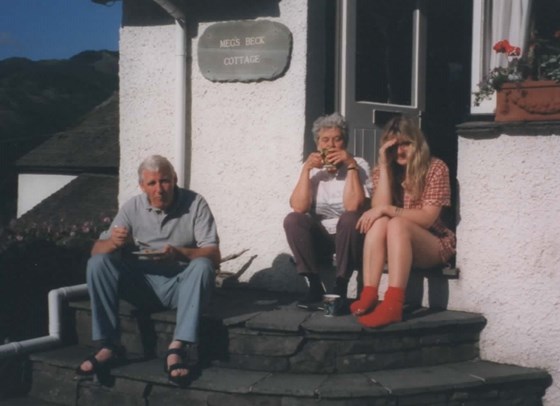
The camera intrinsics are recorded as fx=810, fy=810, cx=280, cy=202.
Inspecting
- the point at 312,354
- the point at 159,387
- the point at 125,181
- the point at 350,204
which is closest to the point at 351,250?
the point at 350,204

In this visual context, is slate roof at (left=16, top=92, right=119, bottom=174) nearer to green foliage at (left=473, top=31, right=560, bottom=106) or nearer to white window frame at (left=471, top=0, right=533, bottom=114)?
white window frame at (left=471, top=0, right=533, bottom=114)

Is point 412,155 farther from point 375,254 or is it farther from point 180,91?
point 180,91

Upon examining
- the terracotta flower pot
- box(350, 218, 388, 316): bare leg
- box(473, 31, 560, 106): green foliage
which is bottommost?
box(350, 218, 388, 316): bare leg

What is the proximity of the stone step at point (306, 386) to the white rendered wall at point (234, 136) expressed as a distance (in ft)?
4.54

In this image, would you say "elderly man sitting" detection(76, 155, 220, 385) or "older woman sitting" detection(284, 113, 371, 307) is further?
"older woman sitting" detection(284, 113, 371, 307)

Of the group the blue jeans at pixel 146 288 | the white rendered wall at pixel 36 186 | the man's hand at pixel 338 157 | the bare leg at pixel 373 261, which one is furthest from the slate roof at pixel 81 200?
the bare leg at pixel 373 261

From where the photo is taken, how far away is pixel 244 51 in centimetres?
584

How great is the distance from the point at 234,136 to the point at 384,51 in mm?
1531

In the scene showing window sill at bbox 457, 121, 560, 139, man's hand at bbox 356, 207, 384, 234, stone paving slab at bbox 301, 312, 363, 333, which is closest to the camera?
stone paving slab at bbox 301, 312, 363, 333

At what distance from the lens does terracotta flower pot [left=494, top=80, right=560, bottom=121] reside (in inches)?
185

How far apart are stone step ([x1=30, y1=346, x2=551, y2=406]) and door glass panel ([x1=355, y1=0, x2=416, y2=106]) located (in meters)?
2.48

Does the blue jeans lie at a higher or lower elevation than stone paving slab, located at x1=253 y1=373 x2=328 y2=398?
higher

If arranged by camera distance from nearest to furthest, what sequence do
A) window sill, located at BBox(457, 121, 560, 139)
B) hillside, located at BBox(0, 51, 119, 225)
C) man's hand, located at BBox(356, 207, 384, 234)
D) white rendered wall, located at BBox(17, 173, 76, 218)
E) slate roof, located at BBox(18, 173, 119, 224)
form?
window sill, located at BBox(457, 121, 560, 139) → man's hand, located at BBox(356, 207, 384, 234) → slate roof, located at BBox(18, 173, 119, 224) → white rendered wall, located at BBox(17, 173, 76, 218) → hillside, located at BBox(0, 51, 119, 225)

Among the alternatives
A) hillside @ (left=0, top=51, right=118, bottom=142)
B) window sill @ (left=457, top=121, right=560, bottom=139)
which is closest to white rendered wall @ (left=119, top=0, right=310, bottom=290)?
window sill @ (left=457, top=121, right=560, bottom=139)
